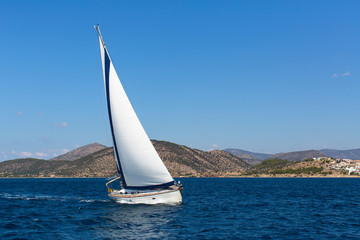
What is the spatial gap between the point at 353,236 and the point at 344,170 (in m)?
168

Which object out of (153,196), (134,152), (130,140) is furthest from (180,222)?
(130,140)

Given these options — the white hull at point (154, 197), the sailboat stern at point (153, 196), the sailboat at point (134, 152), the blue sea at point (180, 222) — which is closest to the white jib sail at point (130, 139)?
the sailboat at point (134, 152)

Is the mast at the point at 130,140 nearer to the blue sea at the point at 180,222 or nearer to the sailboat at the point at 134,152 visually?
the sailboat at the point at 134,152

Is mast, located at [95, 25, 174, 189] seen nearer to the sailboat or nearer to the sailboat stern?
the sailboat

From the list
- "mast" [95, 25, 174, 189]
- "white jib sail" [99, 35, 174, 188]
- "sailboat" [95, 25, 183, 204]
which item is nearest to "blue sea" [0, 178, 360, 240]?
"sailboat" [95, 25, 183, 204]

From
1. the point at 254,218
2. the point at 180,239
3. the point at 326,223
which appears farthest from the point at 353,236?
the point at 180,239

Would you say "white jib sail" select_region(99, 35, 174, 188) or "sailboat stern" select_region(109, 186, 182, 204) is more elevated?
"white jib sail" select_region(99, 35, 174, 188)

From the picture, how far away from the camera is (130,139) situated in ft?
137

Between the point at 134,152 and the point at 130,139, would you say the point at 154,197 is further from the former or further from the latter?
the point at 130,139

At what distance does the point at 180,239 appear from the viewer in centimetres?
2655

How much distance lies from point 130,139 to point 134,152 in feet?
5.36

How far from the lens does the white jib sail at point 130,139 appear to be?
136 ft

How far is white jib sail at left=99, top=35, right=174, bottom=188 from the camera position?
136 ft

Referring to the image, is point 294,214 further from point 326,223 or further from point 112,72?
point 112,72
